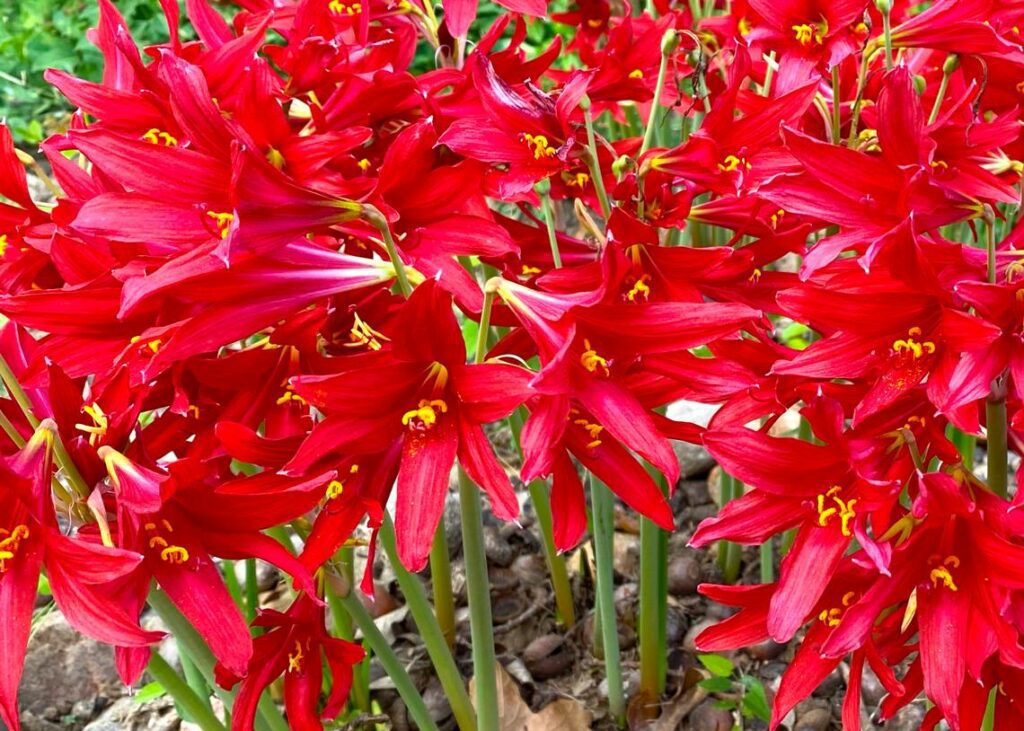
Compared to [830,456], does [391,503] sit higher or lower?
lower

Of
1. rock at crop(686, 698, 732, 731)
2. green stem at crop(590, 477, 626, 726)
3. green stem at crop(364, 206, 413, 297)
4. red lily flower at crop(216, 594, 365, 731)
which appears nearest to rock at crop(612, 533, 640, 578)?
rock at crop(686, 698, 732, 731)

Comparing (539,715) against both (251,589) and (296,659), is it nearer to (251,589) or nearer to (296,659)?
(251,589)

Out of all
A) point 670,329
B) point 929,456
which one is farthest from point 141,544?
point 929,456

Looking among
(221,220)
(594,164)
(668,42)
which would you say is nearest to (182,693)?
(221,220)

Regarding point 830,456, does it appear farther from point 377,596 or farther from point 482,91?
point 377,596

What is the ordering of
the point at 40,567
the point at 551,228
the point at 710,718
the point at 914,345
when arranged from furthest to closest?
the point at 710,718
the point at 551,228
the point at 914,345
the point at 40,567

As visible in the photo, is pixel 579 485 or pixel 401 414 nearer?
pixel 401 414
